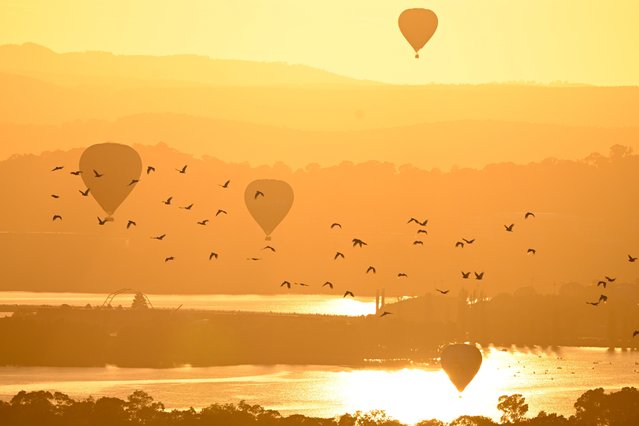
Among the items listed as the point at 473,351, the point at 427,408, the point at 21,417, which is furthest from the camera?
the point at 427,408

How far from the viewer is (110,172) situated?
15975 cm

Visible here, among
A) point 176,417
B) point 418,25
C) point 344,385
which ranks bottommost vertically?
point 176,417

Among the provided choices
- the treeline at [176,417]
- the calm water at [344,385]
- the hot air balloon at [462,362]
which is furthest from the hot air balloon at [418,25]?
the calm water at [344,385]

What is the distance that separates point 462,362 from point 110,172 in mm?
40994

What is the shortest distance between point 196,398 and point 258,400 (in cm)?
597

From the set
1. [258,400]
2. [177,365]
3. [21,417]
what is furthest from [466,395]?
[21,417]

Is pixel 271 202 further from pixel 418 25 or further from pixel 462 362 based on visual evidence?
pixel 418 25

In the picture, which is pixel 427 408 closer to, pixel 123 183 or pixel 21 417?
pixel 123 183

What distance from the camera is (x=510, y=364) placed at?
199 meters

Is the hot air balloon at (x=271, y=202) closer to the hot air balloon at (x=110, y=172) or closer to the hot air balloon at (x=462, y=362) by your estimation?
the hot air balloon at (x=110, y=172)

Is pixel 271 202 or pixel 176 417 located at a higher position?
pixel 271 202

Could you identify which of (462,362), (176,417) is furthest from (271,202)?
(176,417)

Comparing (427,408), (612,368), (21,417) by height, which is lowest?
(21,417)

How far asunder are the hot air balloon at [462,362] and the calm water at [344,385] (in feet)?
18.9
